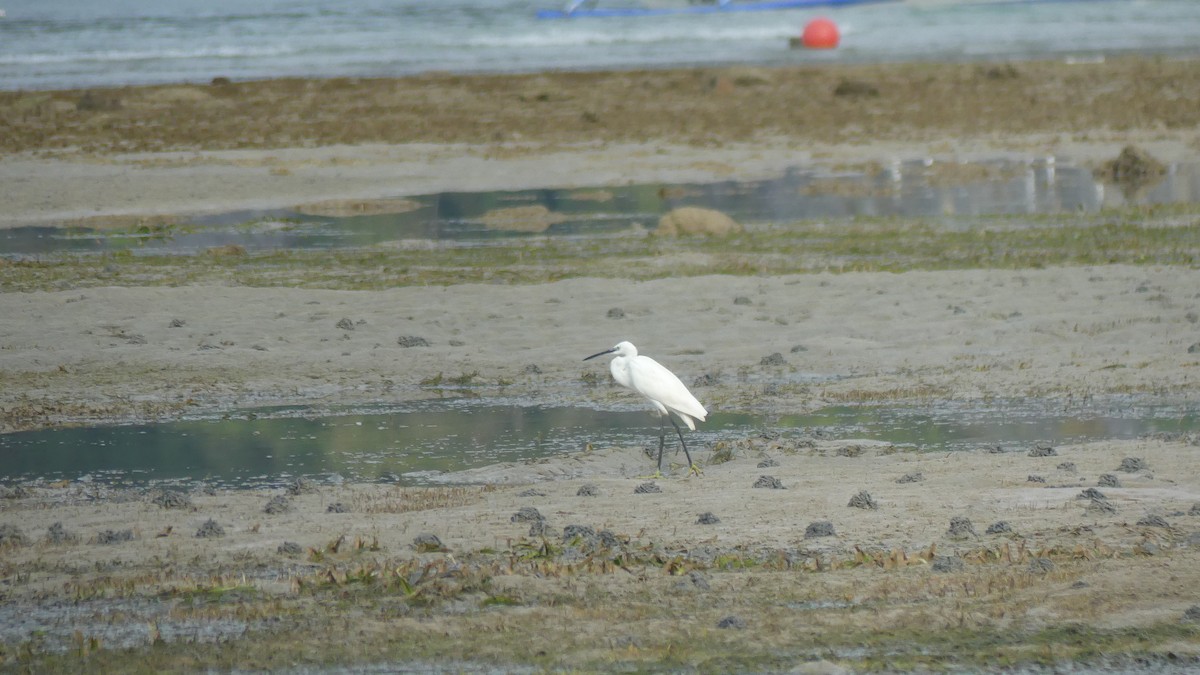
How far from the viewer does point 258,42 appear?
229 feet

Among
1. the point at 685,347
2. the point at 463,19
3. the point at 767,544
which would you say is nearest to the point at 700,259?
the point at 685,347

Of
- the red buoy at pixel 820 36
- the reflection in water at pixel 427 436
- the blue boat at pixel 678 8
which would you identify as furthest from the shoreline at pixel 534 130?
the blue boat at pixel 678 8

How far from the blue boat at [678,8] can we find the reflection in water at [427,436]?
237ft

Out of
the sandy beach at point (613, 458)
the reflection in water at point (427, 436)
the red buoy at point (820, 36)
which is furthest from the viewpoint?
the red buoy at point (820, 36)

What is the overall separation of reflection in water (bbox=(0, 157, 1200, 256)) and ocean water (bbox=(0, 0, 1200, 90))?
1067 inches

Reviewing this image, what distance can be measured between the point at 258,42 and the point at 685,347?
58678 millimetres

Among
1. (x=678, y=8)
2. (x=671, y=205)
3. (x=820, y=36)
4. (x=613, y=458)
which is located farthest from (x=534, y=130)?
(x=678, y=8)

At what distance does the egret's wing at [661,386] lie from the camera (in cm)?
1100

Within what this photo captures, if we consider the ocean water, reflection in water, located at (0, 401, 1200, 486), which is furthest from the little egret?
the ocean water

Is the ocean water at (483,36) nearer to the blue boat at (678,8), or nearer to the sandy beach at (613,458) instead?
the blue boat at (678,8)

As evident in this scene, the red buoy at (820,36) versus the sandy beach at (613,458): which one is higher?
the red buoy at (820,36)

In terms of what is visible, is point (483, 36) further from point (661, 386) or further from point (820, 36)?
point (661, 386)

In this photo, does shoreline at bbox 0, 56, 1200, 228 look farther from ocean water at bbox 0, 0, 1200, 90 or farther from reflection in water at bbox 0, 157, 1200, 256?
ocean water at bbox 0, 0, 1200, 90

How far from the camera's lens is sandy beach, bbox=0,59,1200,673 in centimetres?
718
